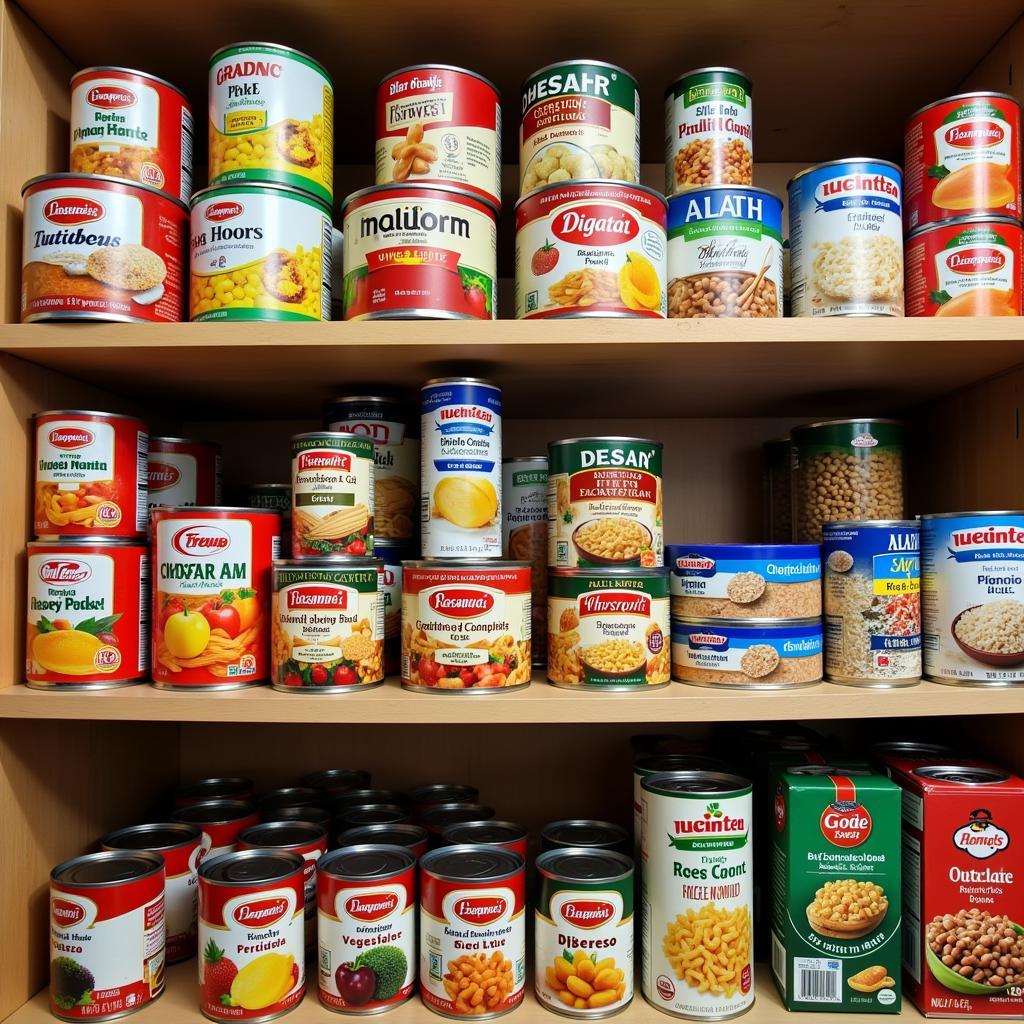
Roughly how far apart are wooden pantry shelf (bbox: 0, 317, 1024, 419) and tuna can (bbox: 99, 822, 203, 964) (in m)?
0.63

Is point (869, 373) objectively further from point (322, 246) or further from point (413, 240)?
point (322, 246)

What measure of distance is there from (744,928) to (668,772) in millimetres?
195

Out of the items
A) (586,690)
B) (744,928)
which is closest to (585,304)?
(586,690)

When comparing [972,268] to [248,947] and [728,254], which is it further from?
[248,947]

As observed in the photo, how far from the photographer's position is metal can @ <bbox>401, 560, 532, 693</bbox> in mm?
929

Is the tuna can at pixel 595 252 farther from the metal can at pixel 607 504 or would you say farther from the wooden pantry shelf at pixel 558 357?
the metal can at pixel 607 504

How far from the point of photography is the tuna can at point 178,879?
1020 mm

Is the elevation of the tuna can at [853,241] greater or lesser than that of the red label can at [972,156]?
lesser

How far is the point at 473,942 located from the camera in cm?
91

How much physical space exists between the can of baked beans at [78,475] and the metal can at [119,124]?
0.31m

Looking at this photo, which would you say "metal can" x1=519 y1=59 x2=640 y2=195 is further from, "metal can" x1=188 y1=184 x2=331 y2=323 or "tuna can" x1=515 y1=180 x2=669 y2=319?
"metal can" x1=188 y1=184 x2=331 y2=323

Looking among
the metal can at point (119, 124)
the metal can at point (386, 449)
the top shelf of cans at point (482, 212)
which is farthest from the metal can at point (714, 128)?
the metal can at point (119, 124)

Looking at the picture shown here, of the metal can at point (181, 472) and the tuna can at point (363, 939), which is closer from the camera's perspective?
the tuna can at point (363, 939)

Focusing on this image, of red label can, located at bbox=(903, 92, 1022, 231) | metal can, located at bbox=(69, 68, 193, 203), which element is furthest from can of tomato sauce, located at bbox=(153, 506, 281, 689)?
red label can, located at bbox=(903, 92, 1022, 231)
